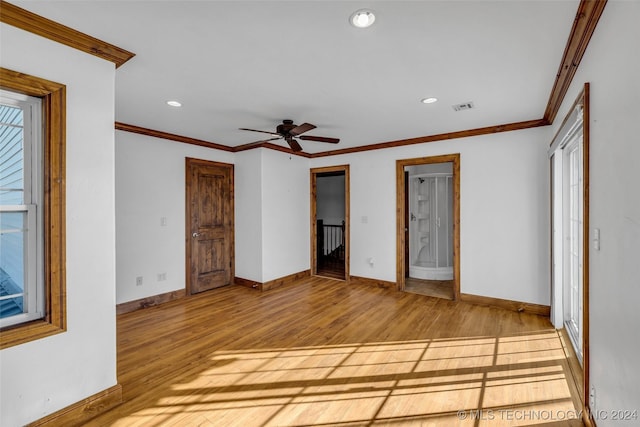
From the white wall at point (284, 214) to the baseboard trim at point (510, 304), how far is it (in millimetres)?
2851

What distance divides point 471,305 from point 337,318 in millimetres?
1907

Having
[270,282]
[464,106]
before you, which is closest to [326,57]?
[464,106]

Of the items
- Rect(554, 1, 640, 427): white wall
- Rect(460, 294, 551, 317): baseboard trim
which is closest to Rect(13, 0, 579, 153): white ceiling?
Rect(554, 1, 640, 427): white wall

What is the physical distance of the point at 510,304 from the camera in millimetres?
3842

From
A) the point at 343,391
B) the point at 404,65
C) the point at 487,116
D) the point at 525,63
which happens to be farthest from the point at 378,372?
the point at 487,116

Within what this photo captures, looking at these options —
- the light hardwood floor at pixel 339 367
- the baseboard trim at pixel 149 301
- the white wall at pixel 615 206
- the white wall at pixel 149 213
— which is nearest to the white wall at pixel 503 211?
the light hardwood floor at pixel 339 367

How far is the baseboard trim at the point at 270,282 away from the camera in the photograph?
4864 millimetres

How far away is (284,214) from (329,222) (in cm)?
399

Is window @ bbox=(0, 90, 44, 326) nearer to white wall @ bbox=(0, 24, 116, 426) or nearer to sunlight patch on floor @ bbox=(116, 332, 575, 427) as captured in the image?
white wall @ bbox=(0, 24, 116, 426)

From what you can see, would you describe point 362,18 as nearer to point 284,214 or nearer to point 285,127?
point 285,127

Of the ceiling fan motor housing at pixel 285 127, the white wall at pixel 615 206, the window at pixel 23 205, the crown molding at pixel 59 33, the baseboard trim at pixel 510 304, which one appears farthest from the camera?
the baseboard trim at pixel 510 304

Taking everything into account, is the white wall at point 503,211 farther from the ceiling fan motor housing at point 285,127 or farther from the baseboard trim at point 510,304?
the ceiling fan motor housing at point 285,127

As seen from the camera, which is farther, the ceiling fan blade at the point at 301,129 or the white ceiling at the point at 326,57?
the ceiling fan blade at the point at 301,129

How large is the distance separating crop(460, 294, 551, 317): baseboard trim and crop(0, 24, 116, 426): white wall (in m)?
4.13
